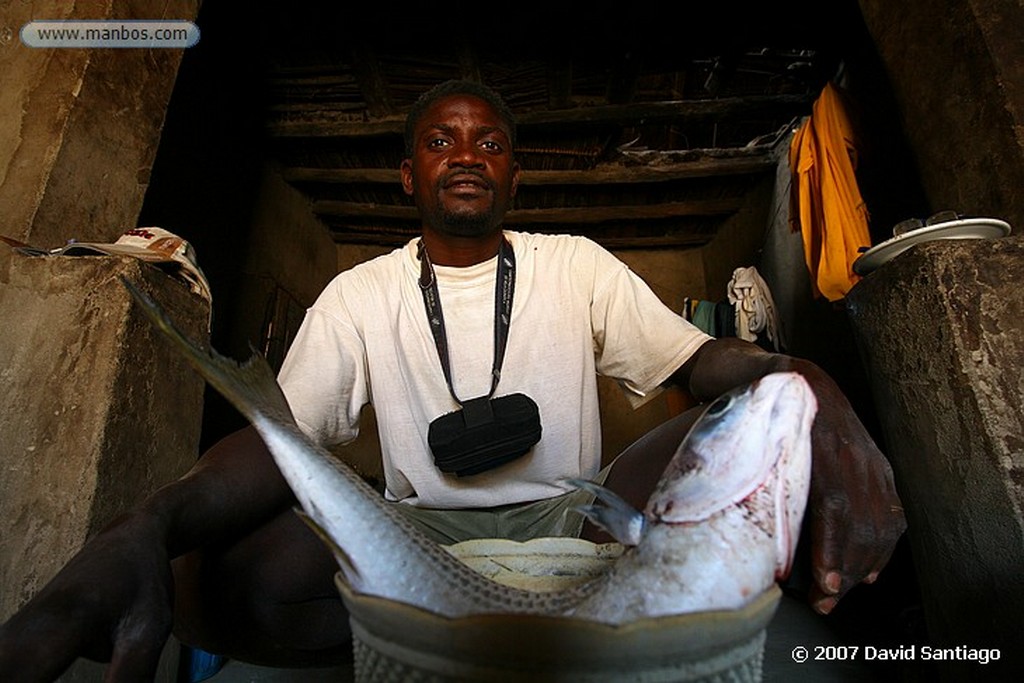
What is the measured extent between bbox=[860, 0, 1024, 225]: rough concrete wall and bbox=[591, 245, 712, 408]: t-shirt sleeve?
1.24 meters

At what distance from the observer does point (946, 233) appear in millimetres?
1841

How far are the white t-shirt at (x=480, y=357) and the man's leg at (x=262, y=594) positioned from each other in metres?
0.42

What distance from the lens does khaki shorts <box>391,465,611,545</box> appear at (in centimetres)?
166

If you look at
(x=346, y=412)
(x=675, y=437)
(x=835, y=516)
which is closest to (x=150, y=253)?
(x=346, y=412)

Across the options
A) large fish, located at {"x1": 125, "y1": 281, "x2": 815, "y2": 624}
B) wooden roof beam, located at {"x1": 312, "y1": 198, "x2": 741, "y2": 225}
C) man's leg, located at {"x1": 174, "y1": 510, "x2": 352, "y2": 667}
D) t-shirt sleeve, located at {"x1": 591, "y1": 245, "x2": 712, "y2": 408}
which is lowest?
man's leg, located at {"x1": 174, "y1": 510, "x2": 352, "y2": 667}

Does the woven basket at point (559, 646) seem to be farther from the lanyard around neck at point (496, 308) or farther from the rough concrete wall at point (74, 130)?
the rough concrete wall at point (74, 130)

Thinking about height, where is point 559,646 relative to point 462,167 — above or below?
below

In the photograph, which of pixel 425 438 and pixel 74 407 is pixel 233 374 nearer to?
pixel 425 438

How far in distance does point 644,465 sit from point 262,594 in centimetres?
96

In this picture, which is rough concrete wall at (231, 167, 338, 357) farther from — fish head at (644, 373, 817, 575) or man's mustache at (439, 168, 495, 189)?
fish head at (644, 373, 817, 575)

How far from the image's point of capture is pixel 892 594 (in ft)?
9.84

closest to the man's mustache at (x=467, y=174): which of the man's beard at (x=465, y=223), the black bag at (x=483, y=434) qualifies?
the man's beard at (x=465, y=223)
